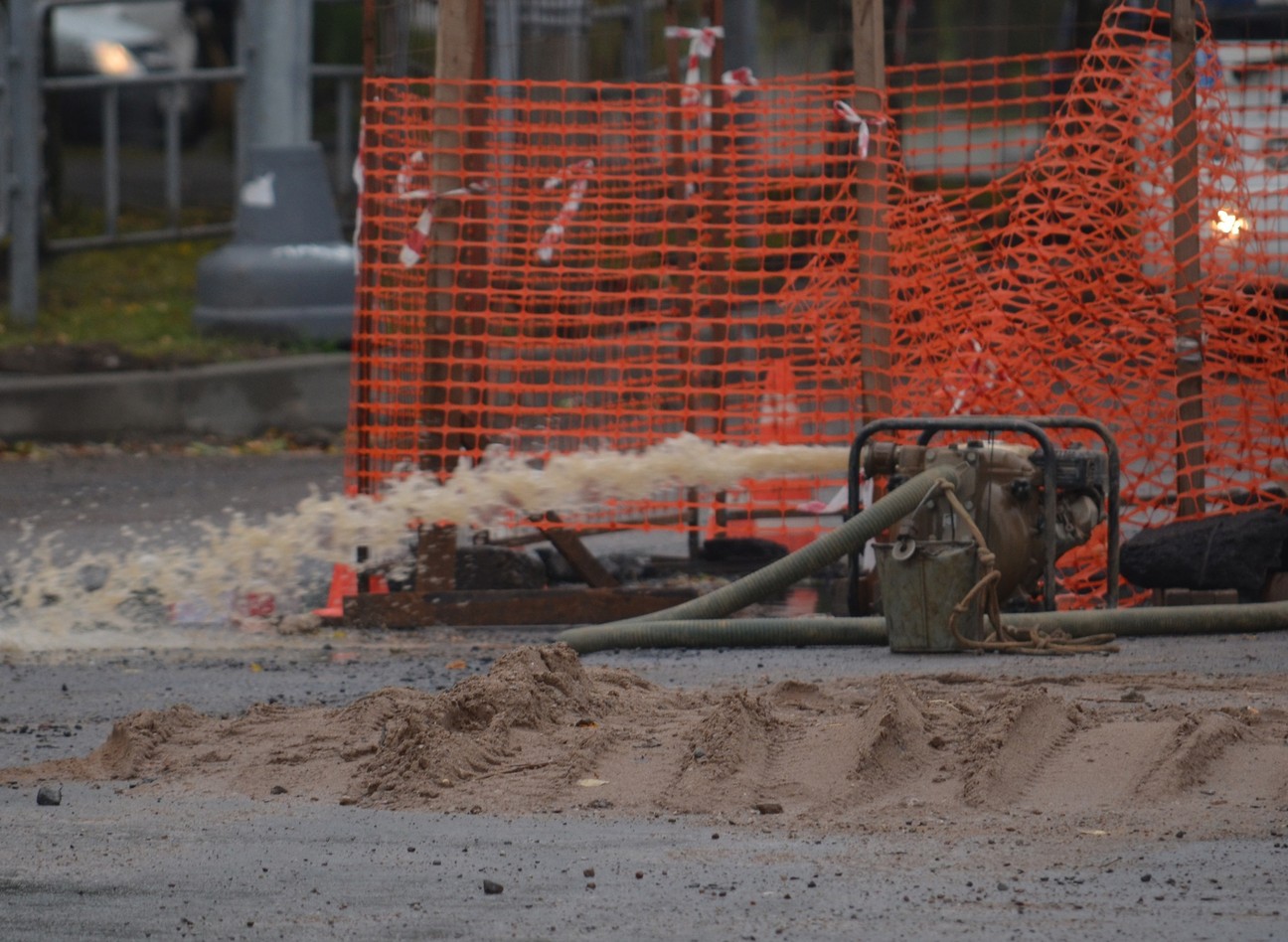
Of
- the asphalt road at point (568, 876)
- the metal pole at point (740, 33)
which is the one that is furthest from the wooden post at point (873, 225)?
the metal pole at point (740, 33)

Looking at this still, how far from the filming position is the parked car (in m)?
23.8

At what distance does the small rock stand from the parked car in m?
17.7

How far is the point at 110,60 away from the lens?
2486cm

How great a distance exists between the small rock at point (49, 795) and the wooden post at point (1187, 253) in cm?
525

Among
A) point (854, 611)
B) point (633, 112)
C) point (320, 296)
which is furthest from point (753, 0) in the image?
point (854, 611)

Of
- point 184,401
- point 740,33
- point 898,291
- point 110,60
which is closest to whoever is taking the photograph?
point 898,291

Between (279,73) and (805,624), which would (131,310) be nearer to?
(279,73)

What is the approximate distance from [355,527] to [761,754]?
334cm

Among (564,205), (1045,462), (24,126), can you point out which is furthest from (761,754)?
(24,126)

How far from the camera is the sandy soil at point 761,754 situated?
5.38 meters

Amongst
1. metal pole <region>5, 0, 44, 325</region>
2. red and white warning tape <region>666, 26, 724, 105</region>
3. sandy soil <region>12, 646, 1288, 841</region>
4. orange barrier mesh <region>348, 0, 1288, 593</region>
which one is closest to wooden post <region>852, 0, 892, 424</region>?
orange barrier mesh <region>348, 0, 1288, 593</region>

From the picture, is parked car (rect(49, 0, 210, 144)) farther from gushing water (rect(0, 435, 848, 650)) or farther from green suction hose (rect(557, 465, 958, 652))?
green suction hose (rect(557, 465, 958, 652))

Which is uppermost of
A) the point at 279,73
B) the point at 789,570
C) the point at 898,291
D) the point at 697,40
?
the point at 279,73

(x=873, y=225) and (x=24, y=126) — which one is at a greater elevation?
(x=24, y=126)
